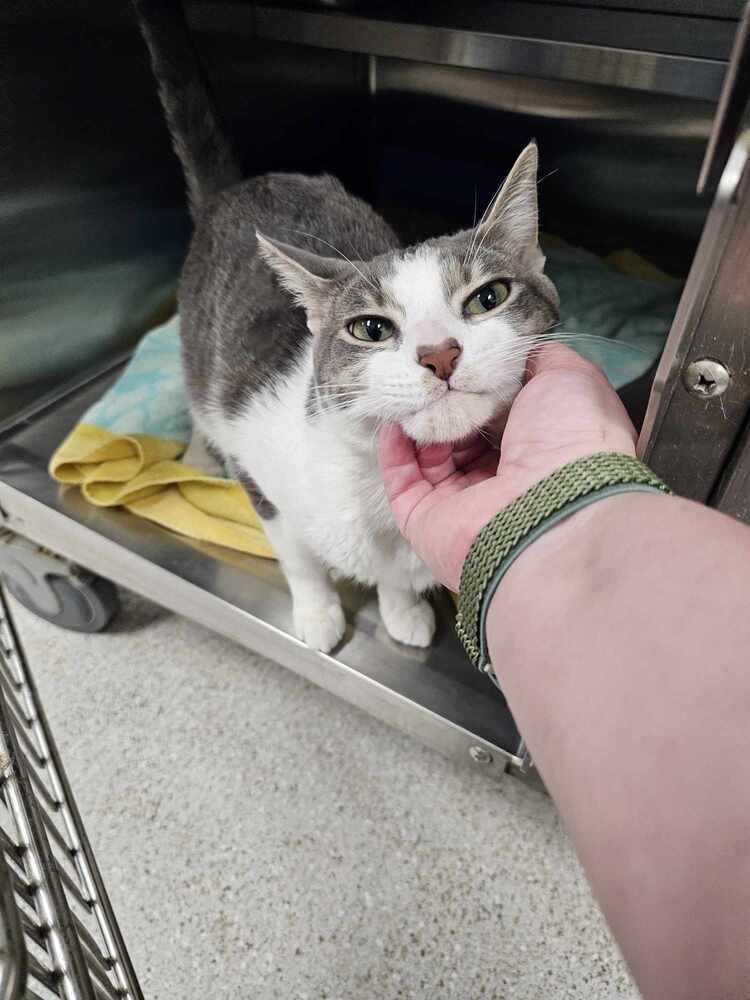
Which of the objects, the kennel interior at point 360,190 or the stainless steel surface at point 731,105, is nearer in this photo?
the stainless steel surface at point 731,105

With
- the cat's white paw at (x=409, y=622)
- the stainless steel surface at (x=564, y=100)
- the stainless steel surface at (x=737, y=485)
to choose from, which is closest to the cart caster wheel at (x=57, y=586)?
the cat's white paw at (x=409, y=622)

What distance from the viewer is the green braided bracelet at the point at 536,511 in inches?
18.5

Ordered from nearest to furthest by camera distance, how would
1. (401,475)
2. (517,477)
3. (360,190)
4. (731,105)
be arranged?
(731,105), (517,477), (401,475), (360,190)

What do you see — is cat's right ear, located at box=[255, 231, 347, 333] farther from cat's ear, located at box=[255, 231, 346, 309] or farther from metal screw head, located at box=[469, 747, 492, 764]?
metal screw head, located at box=[469, 747, 492, 764]

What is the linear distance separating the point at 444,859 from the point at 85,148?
4.28 ft

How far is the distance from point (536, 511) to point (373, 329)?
0.86ft

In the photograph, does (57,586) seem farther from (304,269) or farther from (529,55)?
(529,55)

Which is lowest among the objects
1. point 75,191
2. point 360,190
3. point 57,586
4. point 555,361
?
point 57,586

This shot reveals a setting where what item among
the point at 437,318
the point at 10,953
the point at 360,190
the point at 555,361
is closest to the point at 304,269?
the point at 437,318

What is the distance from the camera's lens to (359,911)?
2.90 feet

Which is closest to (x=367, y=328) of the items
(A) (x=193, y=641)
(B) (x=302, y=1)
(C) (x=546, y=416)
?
(C) (x=546, y=416)

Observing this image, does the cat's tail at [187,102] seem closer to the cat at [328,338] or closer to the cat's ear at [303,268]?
the cat at [328,338]

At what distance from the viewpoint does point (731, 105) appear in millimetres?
315

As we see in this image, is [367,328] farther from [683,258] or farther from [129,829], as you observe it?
[683,258]
